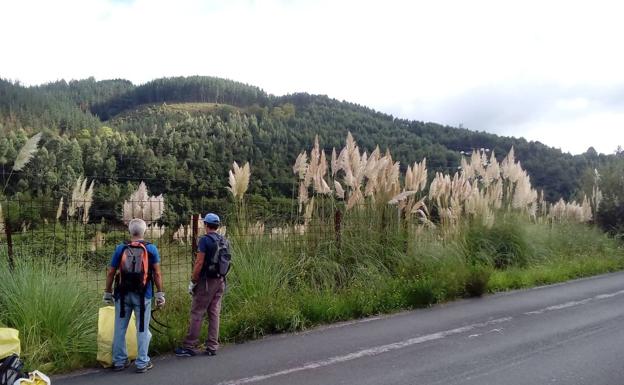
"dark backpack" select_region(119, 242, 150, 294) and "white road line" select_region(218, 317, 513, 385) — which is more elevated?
"dark backpack" select_region(119, 242, 150, 294)

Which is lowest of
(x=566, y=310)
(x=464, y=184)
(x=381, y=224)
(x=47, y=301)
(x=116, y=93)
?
(x=566, y=310)

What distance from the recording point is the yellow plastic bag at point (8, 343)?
14.5 feet

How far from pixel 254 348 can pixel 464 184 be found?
8.36m

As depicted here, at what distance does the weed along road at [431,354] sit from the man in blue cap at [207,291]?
0.23 meters

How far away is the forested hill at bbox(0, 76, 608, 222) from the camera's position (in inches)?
616

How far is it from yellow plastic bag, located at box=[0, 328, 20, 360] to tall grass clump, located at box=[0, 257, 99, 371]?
0.93m

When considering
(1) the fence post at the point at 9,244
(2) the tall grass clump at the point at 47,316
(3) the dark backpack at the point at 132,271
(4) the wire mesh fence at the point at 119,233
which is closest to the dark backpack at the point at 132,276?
(3) the dark backpack at the point at 132,271

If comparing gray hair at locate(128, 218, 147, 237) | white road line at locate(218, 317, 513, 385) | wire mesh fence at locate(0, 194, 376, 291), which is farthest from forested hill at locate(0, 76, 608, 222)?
white road line at locate(218, 317, 513, 385)

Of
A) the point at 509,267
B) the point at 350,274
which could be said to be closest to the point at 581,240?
the point at 509,267

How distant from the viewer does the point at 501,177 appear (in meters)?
16.0

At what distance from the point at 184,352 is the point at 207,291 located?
74cm

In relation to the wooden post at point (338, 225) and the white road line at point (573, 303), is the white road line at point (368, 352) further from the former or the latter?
the wooden post at point (338, 225)

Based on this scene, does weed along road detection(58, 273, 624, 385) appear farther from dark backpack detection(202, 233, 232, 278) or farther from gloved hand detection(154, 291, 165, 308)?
dark backpack detection(202, 233, 232, 278)

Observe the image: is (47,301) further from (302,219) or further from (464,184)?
(464,184)
